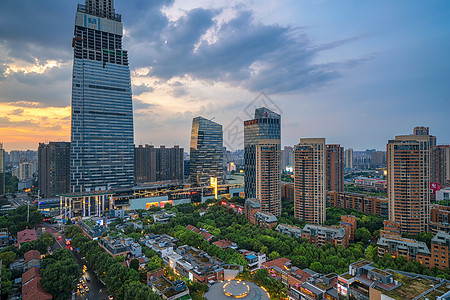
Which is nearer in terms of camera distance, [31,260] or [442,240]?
[442,240]

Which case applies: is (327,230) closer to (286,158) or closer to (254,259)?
(254,259)

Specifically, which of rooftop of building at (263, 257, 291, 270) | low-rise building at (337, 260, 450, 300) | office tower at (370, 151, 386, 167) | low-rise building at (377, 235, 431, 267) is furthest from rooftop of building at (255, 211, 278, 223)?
office tower at (370, 151, 386, 167)

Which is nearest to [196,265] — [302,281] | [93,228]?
[302,281]

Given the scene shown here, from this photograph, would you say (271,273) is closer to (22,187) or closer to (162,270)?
(162,270)

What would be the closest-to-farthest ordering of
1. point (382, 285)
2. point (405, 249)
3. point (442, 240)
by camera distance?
point (382, 285), point (442, 240), point (405, 249)

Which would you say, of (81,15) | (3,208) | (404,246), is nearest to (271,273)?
(404,246)
